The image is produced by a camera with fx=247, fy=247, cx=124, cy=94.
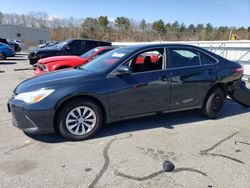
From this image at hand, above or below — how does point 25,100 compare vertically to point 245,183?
above

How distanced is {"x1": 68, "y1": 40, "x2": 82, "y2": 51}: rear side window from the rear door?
27.7ft

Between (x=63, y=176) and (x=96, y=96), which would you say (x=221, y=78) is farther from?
(x=63, y=176)

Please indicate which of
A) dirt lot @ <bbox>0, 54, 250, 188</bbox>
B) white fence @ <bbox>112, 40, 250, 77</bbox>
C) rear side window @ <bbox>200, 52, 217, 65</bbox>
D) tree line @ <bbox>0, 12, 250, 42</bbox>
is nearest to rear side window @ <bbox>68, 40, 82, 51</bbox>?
white fence @ <bbox>112, 40, 250, 77</bbox>

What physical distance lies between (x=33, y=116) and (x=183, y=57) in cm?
301

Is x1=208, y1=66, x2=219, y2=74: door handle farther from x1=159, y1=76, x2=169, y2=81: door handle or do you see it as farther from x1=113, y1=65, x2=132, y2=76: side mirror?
x1=113, y1=65, x2=132, y2=76: side mirror

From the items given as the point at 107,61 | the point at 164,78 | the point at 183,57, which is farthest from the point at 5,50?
the point at 164,78

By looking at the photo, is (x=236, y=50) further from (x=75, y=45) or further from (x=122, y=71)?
(x=122, y=71)

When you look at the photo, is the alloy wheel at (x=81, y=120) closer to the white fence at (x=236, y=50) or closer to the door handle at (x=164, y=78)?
A: the door handle at (x=164, y=78)

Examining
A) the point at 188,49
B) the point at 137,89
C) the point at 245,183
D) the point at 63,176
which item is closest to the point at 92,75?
the point at 137,89

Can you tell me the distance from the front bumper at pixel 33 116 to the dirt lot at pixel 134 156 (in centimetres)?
28

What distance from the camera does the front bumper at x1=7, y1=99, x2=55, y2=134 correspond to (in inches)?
147

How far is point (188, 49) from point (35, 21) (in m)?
104

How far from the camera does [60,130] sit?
3.96m

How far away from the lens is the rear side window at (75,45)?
40.9 ft
